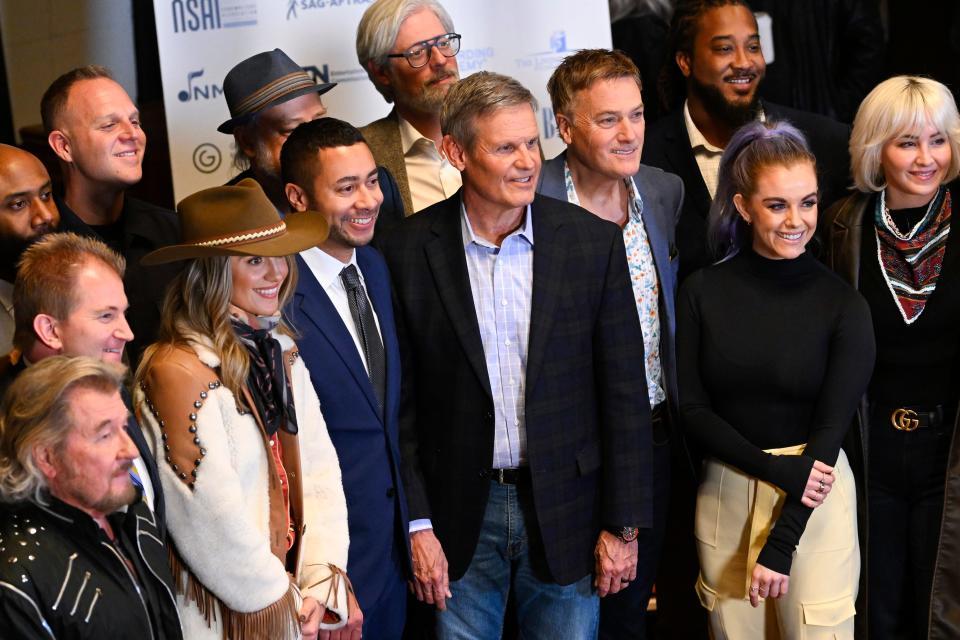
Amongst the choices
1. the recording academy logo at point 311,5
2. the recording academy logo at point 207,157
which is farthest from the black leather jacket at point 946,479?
the recording academy logo at point 207,157

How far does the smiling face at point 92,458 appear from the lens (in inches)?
84.7

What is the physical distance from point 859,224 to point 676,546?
1327 millimetres

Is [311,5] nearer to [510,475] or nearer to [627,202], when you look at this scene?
[627,202]

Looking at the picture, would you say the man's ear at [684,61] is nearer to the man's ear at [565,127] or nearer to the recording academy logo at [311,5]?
the man's ear at [565,127]

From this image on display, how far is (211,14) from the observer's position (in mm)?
4621

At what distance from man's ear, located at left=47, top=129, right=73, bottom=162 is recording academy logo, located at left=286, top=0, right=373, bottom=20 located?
62.8 inches

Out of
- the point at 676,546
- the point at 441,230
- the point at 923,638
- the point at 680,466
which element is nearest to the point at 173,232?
the point at 441,230

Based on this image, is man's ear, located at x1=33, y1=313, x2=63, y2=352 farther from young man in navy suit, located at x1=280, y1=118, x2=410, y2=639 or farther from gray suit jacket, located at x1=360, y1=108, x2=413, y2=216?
gray suit jacket, located at x1=360, y1=108, x2=413, y2=216

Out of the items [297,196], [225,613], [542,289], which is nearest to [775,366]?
[542,289]

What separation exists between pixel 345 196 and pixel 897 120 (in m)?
1.57

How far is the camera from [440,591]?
301 centimetres

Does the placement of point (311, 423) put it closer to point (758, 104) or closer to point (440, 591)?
point (440, 591)

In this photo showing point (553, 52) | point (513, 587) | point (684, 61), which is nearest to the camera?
point (513, 587)

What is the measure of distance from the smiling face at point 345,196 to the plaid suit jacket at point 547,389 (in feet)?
0.56
